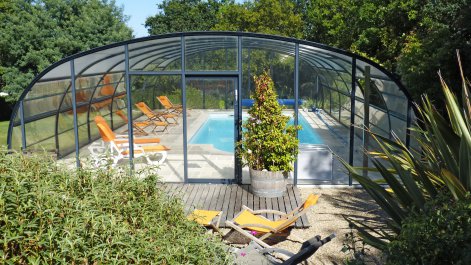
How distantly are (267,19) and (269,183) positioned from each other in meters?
18.8

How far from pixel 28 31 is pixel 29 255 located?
782 inches

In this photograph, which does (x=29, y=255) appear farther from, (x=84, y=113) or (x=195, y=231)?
A: (x=84, y=113)

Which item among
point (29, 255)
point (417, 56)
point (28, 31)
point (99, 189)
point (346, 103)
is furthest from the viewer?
point (28, 31)

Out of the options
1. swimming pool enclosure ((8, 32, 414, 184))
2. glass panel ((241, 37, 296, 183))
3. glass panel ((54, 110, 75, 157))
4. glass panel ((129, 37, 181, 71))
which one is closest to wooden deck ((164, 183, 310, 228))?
swimming pool enclosure ((8, 32, 414, 184))

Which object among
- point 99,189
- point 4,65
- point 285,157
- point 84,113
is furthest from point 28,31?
point 99,189

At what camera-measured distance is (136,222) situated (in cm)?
329

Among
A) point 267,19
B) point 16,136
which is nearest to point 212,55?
point 16,136

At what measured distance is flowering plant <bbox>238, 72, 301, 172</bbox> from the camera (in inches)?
318

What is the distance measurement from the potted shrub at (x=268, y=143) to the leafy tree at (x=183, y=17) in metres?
26.5

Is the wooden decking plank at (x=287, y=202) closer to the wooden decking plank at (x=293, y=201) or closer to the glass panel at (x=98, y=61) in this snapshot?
the wooden decking plank at (x=293, y=201)

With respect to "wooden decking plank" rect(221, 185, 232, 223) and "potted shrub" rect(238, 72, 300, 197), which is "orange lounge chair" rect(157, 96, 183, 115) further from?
"potted shrub" rect(238, 72, 300, 197)

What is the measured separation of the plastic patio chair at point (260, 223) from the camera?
6172 mm

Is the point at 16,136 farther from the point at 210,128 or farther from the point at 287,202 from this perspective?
the point at 287,202

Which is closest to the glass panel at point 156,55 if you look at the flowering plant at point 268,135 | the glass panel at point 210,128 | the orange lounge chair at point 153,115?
the glass panel at point 210,128
